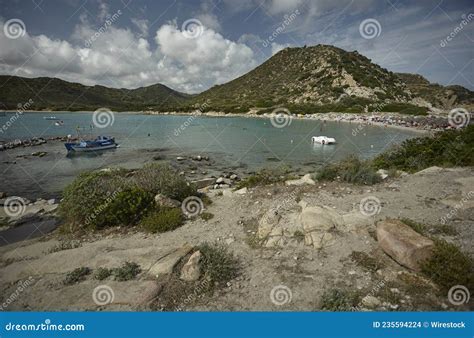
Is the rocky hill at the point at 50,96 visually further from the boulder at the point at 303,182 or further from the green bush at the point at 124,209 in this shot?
the green bush at the point at 124,209

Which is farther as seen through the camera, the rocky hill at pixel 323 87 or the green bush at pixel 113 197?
the rocky hill at pixel 323 87

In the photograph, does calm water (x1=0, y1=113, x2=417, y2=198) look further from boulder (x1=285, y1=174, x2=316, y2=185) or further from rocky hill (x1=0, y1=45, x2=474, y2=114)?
rocky hill (x1=0, y1=45, x2=474, y2=114)

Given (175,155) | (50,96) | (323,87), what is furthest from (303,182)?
(50,96)

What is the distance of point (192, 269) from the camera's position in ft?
19.8

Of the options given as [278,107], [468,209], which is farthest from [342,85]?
[468,209]

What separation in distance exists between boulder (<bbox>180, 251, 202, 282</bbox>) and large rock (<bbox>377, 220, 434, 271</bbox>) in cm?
434

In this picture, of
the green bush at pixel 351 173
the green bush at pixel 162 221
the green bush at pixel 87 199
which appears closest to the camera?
the green bush at pixel 162 221

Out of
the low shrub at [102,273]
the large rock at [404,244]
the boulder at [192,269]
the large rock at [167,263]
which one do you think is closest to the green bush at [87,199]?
the low shrub at [102,273]

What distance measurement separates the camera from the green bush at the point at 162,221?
28.9 ft

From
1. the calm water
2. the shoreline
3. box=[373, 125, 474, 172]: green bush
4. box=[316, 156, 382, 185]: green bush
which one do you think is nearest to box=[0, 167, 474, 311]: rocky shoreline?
box=[316, 156, 382, 185]: green bush

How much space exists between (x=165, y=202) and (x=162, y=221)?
1.44 meters

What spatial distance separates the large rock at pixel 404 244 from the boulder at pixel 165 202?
6.92 meters

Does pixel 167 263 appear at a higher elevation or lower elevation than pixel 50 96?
lower

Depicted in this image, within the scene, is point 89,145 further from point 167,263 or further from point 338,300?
point 338,300
